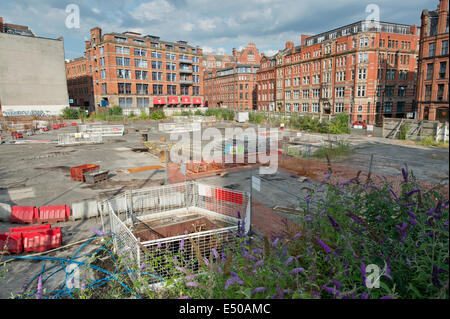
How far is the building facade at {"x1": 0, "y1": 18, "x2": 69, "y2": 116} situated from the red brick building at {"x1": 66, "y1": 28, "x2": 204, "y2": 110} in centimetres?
888

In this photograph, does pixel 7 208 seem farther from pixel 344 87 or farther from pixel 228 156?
pixel 344 87

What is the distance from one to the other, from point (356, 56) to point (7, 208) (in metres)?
59.5

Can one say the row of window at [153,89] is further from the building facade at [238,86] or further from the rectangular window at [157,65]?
the building facade at [238,86]

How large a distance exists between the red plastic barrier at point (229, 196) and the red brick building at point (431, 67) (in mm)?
45233

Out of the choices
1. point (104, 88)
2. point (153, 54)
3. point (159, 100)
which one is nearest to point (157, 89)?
point (159, 100)

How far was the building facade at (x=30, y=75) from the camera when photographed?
57.0 m

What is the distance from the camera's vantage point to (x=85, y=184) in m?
16.1

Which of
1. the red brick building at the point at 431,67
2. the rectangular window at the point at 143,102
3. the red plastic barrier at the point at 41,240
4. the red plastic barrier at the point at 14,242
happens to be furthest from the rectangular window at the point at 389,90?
the red plastic barrier at the point at 14,242

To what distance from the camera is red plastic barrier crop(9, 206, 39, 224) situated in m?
10.6

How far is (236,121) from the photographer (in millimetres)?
60281

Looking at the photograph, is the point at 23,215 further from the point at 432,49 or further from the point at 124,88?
the point at 124,88

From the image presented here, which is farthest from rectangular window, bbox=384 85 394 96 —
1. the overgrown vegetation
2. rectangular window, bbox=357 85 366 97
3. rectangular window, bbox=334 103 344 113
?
the overgrown vegetation

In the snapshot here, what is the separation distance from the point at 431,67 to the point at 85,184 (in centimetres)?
5266

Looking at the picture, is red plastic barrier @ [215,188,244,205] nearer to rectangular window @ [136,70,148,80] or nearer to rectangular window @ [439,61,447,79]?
rectangular window @ [439,61,447,79]
